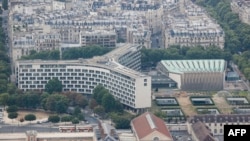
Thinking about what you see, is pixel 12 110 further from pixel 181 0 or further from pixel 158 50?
pixel 181 0

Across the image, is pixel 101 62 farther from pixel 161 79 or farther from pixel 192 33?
pixel 192 33

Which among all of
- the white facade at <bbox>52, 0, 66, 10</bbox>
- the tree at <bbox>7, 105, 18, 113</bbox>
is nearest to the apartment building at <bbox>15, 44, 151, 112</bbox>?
the tree at <bbox>7, 105, 18, 113</bbox>

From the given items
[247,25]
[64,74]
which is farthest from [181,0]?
[64,74]

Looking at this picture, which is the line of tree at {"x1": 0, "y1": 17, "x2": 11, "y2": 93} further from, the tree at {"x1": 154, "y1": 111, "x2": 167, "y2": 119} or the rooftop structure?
the rooftop structure

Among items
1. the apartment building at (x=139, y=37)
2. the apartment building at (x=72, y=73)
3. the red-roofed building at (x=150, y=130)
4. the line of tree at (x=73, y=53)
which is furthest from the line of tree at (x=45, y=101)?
the apartment building at (x=139, y=37)

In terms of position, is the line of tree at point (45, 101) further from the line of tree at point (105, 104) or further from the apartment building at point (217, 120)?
the apartment building at point (217, 120)

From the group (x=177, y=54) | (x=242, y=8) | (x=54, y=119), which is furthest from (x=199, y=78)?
(x=242, y=8)
